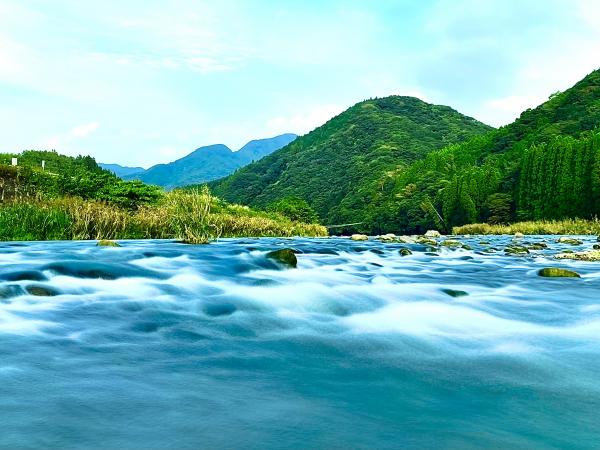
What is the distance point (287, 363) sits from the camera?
4414 millimetres

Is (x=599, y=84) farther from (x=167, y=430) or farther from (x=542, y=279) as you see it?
(x=167, y=430)

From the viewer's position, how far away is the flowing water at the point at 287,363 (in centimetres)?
295

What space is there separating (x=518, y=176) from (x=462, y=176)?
12.4 metres

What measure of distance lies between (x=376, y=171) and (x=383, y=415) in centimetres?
15902

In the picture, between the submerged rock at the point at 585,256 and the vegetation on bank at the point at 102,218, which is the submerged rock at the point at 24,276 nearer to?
the vegetation on bank at the point at 102,218

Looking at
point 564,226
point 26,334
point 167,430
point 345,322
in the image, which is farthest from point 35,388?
point 564,226

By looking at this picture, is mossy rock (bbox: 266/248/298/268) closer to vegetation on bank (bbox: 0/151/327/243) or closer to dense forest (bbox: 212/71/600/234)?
vegetation on bank (bbox: 0/151/327/243)

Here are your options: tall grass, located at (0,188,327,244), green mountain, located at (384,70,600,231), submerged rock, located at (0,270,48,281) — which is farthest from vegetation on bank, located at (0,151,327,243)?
green mountain, located at (384,70,600,231)

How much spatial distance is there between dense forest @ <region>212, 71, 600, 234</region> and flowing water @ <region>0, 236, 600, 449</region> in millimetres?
69213

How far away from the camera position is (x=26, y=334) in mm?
4832

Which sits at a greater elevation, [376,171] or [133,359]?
[376,171]

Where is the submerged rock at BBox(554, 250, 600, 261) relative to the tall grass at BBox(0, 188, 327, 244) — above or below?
below

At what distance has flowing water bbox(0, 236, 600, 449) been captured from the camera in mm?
2953

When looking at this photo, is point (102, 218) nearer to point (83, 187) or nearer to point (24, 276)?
point (24, 276)
